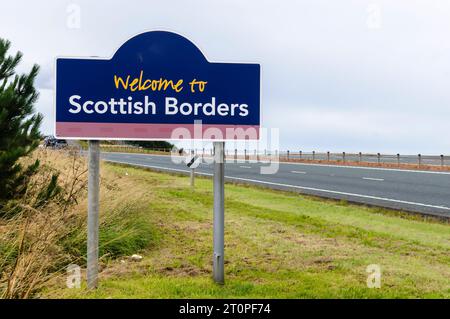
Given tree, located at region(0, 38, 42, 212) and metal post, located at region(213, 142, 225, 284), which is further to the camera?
tree, located at region(0, 38, 42, 212)

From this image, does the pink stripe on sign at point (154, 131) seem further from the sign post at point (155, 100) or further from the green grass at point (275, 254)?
the green grass at point (275, 254)

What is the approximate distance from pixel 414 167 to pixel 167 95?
26503mm

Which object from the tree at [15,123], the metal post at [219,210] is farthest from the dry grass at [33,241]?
the metal post at [219,210]

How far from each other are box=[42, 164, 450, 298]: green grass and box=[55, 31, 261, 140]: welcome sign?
152 centimetres

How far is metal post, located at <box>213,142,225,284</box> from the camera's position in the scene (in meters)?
5.28

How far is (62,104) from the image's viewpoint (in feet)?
16.7

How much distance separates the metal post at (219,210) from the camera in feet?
17.3

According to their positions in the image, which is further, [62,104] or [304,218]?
[304,218]

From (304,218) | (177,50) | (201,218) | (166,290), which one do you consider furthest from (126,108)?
(304,218)

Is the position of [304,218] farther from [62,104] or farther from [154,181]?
[154,181]

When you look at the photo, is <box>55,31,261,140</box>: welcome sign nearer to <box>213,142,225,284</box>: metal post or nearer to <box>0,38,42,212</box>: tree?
<box>213,142,225,284</box>: metal post

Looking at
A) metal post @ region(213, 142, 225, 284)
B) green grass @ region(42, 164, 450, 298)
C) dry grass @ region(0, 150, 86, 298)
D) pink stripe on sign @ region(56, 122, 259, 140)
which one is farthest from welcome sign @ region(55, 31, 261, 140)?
green grass @ region(42, 164, 450, 298)

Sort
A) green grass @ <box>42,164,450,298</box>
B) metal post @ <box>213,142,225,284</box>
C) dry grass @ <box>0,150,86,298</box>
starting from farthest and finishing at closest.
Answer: metal post @ <box>213,142,225,284</box> < green grass @ <box>42,164,450,298</box> < dry grass @ <box>0,150,86,298</box>

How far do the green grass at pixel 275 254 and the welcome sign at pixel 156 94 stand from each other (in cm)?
152
